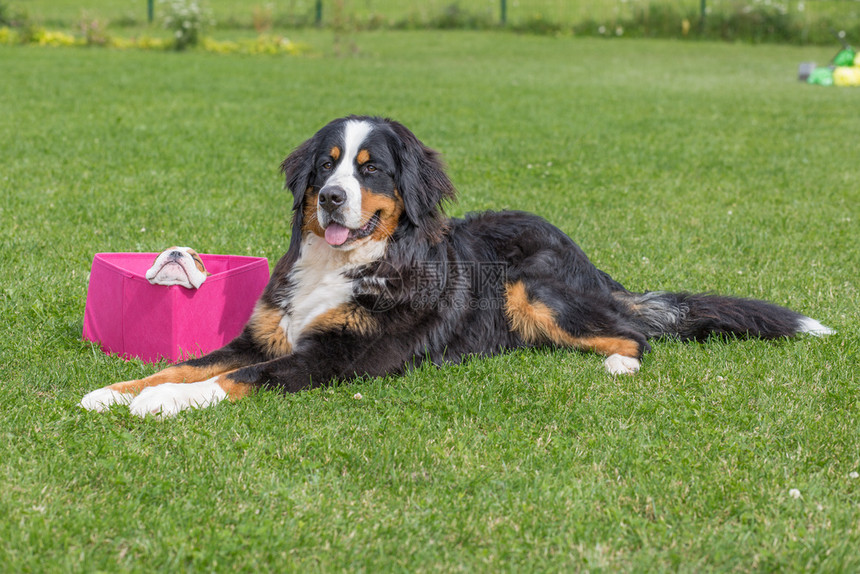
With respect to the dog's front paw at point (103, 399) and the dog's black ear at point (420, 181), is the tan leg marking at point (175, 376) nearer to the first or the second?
the dog's front paw at point (103, 399)

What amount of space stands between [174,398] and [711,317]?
3.04 m

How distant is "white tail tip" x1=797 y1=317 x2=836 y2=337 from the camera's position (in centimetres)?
493

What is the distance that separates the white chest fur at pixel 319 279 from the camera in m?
4.39

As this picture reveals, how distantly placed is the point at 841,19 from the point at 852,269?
2535 centimetres

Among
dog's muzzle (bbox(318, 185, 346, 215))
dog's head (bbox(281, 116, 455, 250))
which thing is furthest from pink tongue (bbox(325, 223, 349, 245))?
dog's muzzle (bbox(318, 185, 346, 215))

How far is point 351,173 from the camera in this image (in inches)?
169

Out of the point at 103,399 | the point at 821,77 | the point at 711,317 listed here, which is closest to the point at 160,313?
the point at 103,399

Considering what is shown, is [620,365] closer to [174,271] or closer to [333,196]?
[333,196]

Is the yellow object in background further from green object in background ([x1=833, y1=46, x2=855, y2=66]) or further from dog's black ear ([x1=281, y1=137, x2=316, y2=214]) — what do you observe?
dog's black ear ([x1=281, y1=137, x2=316, y2=214])

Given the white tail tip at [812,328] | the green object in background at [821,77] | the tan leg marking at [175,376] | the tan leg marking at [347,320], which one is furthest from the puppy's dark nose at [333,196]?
the green object in background at [821,77]

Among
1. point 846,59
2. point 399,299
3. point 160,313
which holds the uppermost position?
point 846,59

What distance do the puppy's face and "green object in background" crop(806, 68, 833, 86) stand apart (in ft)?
55.2

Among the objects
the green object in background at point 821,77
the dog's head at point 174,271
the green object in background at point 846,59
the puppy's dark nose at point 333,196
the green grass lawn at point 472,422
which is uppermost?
the green object in background at point 846,59

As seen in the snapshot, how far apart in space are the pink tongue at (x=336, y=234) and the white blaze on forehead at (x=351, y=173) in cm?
5
